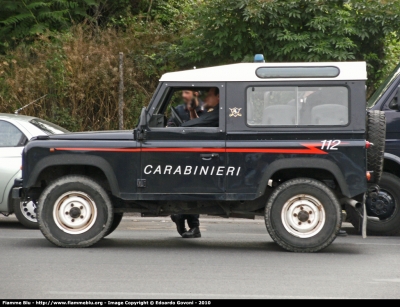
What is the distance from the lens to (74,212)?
32.4 ft

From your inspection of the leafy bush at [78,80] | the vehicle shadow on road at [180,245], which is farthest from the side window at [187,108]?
the leafy bush at [78,80]

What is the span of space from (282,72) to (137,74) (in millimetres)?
8932

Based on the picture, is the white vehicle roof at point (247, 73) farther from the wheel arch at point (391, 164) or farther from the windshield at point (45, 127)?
the windshield at point (45, 127)

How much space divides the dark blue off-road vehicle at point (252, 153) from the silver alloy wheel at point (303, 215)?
0.01 meters

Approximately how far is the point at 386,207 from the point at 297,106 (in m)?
2.77

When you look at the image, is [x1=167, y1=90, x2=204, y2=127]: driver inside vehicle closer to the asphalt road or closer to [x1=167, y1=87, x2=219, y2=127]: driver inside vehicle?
[x1=167, y1=87, x2=219, y2=127]: driver inside vehicle

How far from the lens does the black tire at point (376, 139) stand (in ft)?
32.1

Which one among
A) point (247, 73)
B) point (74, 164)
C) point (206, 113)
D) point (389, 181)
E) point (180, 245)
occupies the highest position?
point (247, 73)

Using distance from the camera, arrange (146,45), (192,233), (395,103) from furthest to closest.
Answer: (146,45), (395,103), (192,233)

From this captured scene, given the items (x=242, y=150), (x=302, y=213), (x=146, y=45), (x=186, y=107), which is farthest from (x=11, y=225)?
(x=146, y=45)

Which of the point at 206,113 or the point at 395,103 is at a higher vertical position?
the point at 395,103

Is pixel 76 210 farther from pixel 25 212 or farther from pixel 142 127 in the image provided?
pixel 25 212

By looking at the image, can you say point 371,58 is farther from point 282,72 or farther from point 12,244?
point 12,244

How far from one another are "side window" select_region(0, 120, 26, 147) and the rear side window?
3.89 meters
